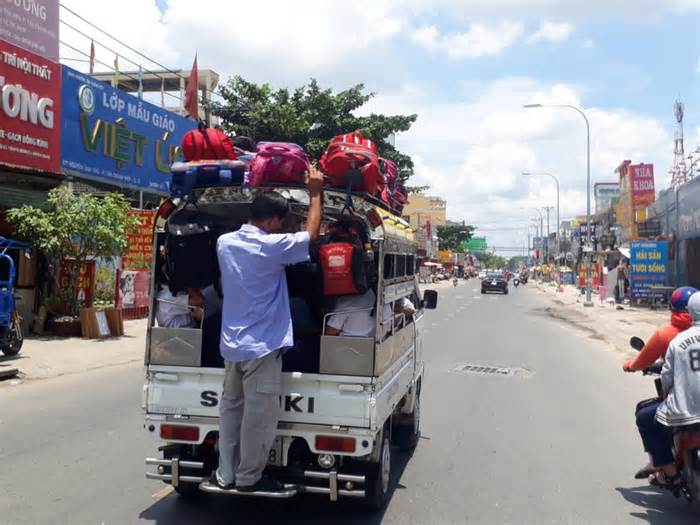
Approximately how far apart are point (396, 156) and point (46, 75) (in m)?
17.8

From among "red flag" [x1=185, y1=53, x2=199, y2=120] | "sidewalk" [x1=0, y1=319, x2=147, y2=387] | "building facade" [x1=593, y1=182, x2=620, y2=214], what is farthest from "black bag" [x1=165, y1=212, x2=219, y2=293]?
"building facade" [x1=593, y1=182, x2=620, y2=214]

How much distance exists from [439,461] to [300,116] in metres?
24.2

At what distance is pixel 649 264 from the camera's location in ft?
98.1

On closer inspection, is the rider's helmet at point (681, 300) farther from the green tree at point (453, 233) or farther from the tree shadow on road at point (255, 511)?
the green tree at point (453, 233)

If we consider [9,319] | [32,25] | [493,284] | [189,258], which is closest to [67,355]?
[9,319]

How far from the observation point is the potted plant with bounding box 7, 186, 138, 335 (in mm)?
13773

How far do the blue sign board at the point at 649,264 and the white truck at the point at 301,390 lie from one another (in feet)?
91.9

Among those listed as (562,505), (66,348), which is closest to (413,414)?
(562,505)

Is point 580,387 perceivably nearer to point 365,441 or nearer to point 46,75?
point 365,441

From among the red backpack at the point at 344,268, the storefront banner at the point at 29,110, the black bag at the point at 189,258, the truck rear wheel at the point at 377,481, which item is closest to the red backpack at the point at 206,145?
the black bag at the point at 189,258

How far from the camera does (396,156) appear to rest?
104ft

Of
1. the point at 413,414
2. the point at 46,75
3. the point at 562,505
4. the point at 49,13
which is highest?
the point at 49,13

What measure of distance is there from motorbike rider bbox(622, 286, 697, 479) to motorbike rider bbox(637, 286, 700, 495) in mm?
163

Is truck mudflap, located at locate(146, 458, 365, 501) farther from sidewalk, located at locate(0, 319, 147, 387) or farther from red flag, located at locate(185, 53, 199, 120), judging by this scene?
red flag, located at locate(185, 53, 199, 120)
